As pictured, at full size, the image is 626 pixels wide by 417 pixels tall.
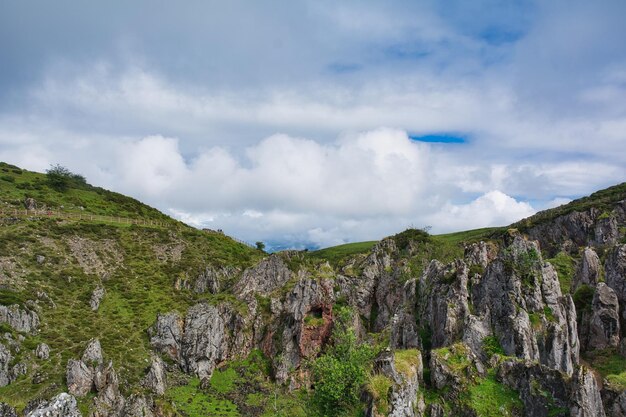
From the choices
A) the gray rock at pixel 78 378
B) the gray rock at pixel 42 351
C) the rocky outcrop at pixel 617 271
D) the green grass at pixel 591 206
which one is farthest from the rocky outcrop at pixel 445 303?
the green grass at pixel 591 206

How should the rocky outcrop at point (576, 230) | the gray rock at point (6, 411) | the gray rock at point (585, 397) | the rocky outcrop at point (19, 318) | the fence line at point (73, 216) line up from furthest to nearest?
the rocky outcrop at point (576, 230)
the fence line at point (73, 216)
the rocky outcrop at point (19, 318)
the gray rock at point (6, 411)
the gray rock at point (585, 397)

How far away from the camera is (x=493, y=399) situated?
4169 centimetres

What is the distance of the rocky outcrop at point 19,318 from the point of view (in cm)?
7638

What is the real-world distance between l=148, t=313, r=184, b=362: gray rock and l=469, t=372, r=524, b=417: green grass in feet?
223

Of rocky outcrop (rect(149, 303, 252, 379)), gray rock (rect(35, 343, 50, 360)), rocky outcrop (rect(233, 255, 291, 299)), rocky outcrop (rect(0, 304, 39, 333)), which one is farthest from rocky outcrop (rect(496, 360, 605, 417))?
rocky outcrop (rect(0, 304, 39, 333))

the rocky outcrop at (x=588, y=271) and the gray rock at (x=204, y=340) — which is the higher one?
the rocky outcrop at (x=588, y=271)

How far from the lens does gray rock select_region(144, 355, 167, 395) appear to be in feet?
253

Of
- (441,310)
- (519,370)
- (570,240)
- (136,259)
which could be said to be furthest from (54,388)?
(570,240)

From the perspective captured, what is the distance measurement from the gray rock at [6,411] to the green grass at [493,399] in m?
59.2

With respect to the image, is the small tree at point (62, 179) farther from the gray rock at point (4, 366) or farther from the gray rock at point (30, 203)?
the gray rock at point (4, 366)

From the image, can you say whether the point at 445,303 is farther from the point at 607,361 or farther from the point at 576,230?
the point at 576,230

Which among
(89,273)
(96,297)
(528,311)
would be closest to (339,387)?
(528,311)

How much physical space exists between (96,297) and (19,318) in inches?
741

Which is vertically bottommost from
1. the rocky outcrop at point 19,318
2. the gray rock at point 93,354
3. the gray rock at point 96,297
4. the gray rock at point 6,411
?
the gray rock at point 6,411
